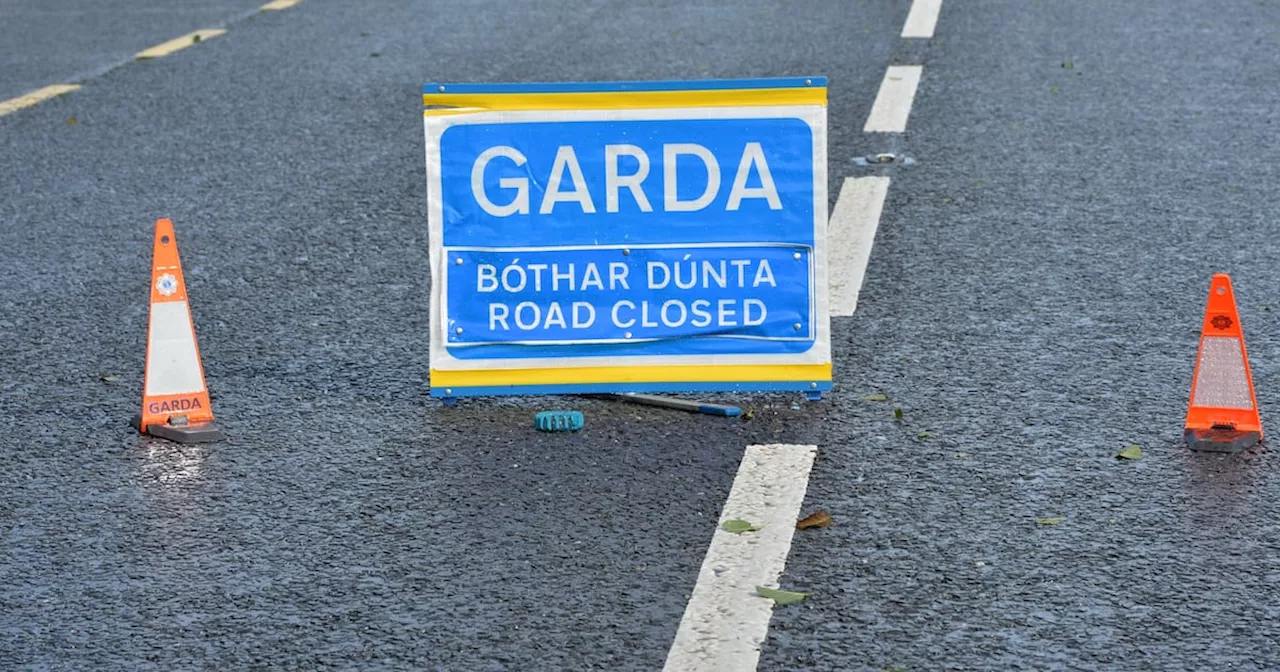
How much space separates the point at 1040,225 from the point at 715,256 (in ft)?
8.66

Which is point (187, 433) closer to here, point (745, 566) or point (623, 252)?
point (623, 252)

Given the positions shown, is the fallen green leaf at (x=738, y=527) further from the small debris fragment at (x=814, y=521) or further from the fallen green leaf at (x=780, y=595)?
the fallen green leaf at (x=780, y=595)

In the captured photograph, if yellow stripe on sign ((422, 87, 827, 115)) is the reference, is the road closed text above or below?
below

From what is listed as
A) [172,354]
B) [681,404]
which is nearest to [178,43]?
[172,354]

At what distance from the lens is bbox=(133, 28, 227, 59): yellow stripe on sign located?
12.6m

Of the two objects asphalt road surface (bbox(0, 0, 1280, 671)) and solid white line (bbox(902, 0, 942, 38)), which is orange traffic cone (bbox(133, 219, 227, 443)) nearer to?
asphalt road surface (bbox(0, 0, 1280, 671))

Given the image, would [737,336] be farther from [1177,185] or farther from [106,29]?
[106,29]

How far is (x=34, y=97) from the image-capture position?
11.0 m

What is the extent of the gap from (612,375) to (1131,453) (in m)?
1.54

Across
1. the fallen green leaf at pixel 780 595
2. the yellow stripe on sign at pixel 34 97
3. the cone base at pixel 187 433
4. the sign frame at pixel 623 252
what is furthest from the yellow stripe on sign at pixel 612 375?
the yellow stripe on sign at pixel 34 97

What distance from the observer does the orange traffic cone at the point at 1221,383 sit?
16.6 feet

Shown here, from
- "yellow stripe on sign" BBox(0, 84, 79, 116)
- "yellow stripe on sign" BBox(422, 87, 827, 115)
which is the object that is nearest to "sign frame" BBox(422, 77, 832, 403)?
"yellow stripe on sign" BBox(422, 87, 827, 115)

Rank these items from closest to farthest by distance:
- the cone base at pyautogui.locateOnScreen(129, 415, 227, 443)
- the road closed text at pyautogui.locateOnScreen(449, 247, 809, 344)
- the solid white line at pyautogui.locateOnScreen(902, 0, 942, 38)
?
the cone base at pyautogui.locateOnScreen(129, 415, 227, 443) → the road closed text at pyautogui.locateOnScreen(449, 247, 809, 344) → the solid white line at pyautogui.locateOnScreen(902, 0, 942, 38)

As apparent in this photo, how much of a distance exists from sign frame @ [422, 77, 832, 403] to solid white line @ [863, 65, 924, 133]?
4334 millimetres
